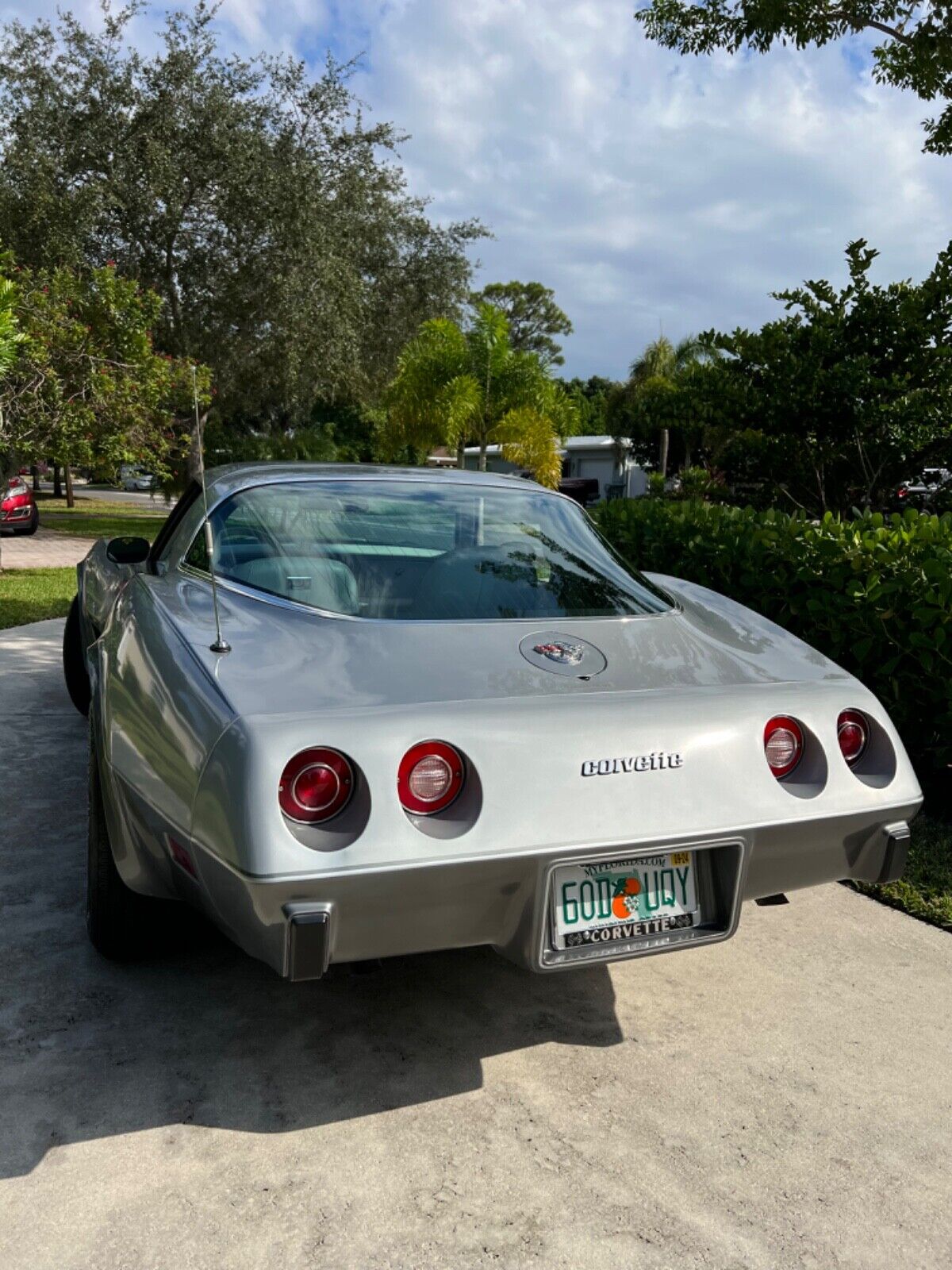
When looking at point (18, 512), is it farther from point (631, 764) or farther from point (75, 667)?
point (631, 764)

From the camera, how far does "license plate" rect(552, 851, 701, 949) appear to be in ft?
7.84

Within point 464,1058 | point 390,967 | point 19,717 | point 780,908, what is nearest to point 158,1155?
point 464,1058

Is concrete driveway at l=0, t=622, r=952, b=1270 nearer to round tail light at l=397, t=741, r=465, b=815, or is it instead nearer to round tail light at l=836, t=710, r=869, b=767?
round tail light at l=397, t=741, r=465, b=815

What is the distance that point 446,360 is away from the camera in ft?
66.6

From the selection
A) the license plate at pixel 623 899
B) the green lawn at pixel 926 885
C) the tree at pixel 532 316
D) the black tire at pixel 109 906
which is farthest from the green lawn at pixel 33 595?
the tree at pixel 532 316

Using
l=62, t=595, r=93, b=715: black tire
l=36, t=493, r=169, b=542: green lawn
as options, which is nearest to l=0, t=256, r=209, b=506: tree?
l=36, t=493, r=169, b=542: green lawn

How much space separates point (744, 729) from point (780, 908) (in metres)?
1.49

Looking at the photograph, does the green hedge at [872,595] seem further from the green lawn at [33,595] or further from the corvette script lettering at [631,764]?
the green lawn at [33,595]

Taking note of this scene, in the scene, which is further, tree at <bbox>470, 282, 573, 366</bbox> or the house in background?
tree at <bbox>470, 282, 573, 366</bbox>

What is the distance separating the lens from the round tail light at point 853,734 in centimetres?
277

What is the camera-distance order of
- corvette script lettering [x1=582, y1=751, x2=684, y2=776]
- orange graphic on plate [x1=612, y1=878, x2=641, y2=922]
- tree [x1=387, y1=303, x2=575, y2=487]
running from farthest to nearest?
tree [x1=387, y1=303, x2=575, y2=487] → orange graphic on plate [x1=612, y1=878, x2=641, y2=922] → corvette script lettering [x1=582, y1=751, x2=684, y2=776]

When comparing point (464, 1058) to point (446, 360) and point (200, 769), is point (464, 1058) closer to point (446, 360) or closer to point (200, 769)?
point (200, 769)

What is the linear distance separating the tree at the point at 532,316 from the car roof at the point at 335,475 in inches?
2374

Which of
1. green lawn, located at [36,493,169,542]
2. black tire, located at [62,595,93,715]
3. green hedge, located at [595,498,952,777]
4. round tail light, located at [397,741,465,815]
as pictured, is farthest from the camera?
green lawn, located at [36,493,169,542]
